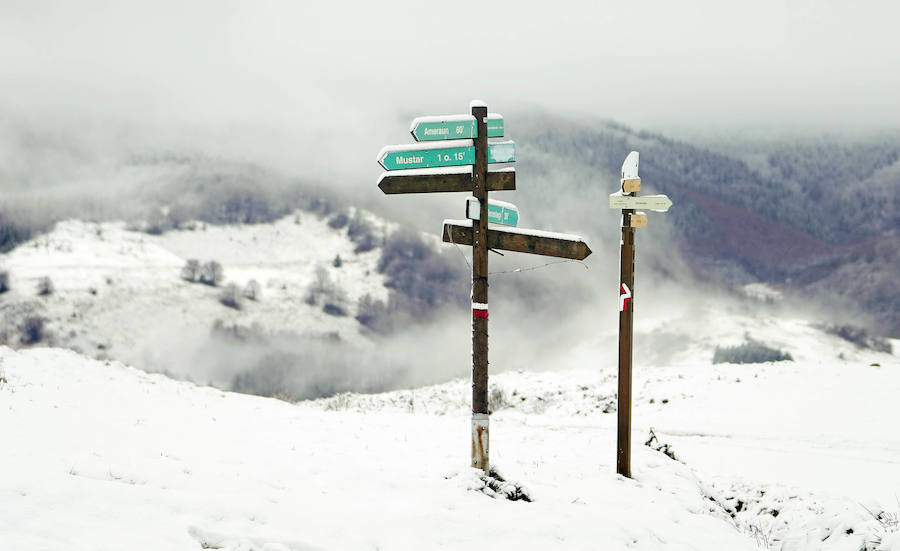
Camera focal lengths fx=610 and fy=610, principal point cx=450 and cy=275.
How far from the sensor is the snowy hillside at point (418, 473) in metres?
6.88

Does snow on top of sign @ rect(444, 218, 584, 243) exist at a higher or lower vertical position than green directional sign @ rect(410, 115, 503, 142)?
lower

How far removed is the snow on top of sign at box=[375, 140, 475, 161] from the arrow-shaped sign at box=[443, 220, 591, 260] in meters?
1.22

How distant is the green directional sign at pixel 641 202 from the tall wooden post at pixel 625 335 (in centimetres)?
16

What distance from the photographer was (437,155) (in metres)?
9.68

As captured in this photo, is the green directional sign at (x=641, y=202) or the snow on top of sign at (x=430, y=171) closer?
the snow on top of sign at (x=430, y=171)

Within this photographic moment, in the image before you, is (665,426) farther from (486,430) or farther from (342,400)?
(342,400)

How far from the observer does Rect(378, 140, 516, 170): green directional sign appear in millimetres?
9562

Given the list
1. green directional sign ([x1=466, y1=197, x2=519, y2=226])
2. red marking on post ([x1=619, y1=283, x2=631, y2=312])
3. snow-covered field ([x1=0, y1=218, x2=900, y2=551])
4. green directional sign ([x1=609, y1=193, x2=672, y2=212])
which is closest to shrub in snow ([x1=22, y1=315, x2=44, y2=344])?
snow-covered field ([x1=0, y1=218, x2=900, y2=551])

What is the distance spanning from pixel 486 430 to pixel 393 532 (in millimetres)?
2805

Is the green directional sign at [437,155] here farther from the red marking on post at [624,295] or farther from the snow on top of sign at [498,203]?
the red marking on post at [624,295]

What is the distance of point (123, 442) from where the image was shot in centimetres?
1024

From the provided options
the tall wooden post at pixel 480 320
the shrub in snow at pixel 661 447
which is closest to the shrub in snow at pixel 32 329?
the shrub in snow at pixel 661 447

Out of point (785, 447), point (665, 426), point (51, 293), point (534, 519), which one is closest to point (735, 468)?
point (785, 447)

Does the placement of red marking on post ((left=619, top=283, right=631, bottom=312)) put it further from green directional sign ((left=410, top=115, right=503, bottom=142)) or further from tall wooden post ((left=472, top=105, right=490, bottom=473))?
green directional sign ((left=410, top=115, right=503, bottom=142))
